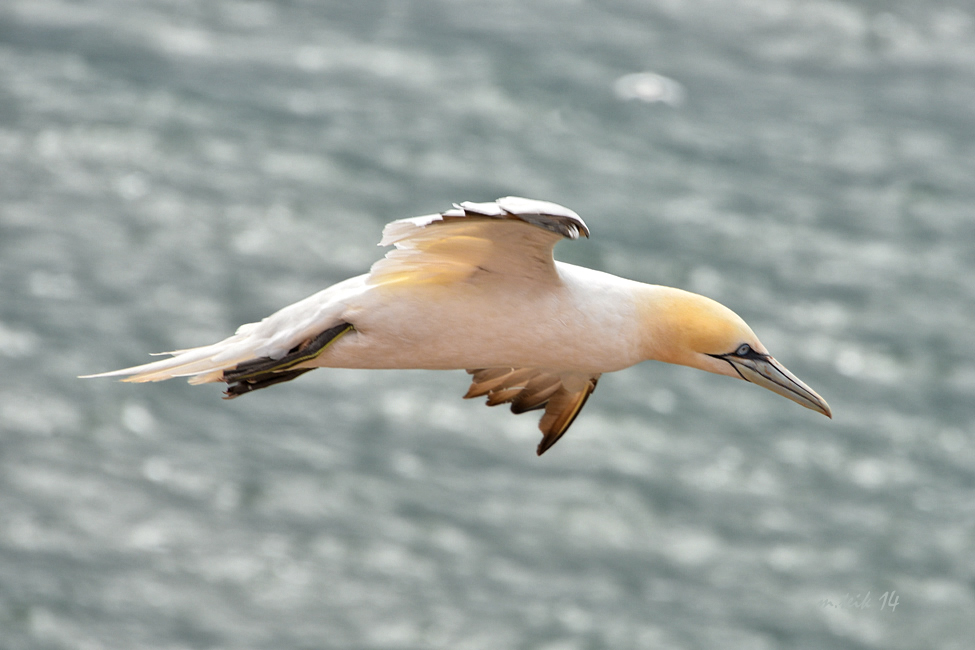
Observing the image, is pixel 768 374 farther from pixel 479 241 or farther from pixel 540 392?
pixel 479 241

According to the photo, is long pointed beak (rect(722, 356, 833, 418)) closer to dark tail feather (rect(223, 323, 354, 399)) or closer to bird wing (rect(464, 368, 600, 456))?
bird wing (rect(464, 368, 600, 456))

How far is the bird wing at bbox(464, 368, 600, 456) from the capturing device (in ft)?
28.1

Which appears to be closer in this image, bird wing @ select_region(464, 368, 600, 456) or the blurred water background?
bird wing @ select_region(464, 368, 600, 456)

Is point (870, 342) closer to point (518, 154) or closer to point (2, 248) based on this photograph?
point (518, 154)

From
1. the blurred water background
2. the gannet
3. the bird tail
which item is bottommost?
the bird tail

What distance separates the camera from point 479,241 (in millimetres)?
7191

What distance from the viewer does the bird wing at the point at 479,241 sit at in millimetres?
6527

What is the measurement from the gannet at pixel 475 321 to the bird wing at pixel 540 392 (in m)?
0.94

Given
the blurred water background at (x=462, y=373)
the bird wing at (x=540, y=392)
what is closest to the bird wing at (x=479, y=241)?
the bird wing at (x=540, y=392)

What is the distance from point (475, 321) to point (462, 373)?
22354 millimetres

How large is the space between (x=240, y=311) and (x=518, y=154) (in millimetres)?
7727

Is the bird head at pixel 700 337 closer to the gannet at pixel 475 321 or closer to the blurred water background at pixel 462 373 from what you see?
the gannet at pixel 475 321

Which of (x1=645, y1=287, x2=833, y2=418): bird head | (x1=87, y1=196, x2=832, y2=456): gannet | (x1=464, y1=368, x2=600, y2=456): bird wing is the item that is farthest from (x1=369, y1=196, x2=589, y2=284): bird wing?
(x1=464, y1=368, x2=600, y2=456): bird wing

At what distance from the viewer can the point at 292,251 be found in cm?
2881
